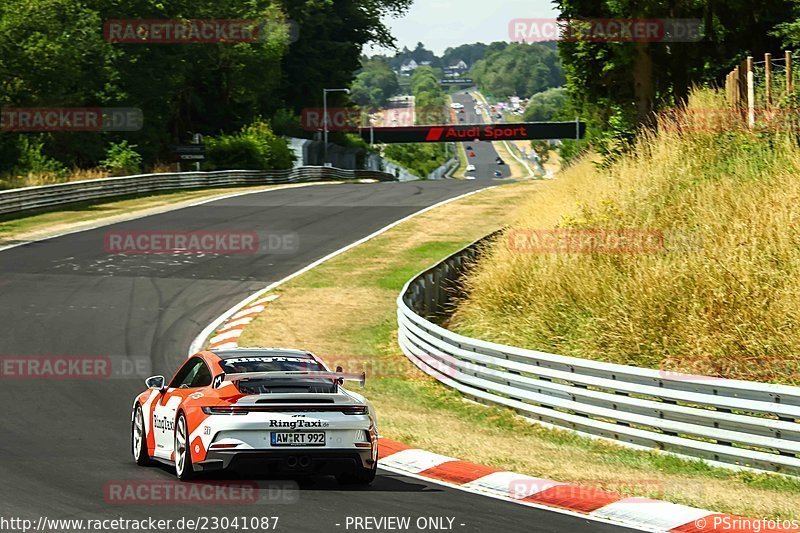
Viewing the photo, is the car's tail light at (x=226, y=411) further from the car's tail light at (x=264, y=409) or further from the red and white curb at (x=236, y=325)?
the red and white curb at (x=236, y=325)

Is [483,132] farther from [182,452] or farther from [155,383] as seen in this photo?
[182,452]

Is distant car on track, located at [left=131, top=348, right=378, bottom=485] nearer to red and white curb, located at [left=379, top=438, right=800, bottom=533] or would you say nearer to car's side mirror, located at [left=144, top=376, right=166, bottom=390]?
car's side mirror, located at [left=144, top=376, right=166, bottom=390]

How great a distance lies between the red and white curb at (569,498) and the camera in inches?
374

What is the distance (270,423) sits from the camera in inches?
404

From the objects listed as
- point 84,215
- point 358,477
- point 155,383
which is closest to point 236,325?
point 155,383

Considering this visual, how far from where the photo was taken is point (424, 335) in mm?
19547

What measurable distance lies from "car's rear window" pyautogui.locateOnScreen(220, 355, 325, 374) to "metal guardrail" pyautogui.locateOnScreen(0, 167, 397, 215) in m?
30.0

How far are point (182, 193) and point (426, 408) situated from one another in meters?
35.0

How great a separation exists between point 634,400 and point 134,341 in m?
10.8

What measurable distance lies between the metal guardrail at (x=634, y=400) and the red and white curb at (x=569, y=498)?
2.33m

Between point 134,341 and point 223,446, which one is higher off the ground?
point 223,446

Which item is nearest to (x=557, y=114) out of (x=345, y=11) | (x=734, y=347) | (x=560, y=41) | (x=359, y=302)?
(x=345, y=11)

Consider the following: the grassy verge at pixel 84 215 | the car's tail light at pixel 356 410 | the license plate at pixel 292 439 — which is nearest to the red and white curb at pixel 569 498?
the car's tail light at pixel 356 410

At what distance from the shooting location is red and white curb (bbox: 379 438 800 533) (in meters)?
9.51
